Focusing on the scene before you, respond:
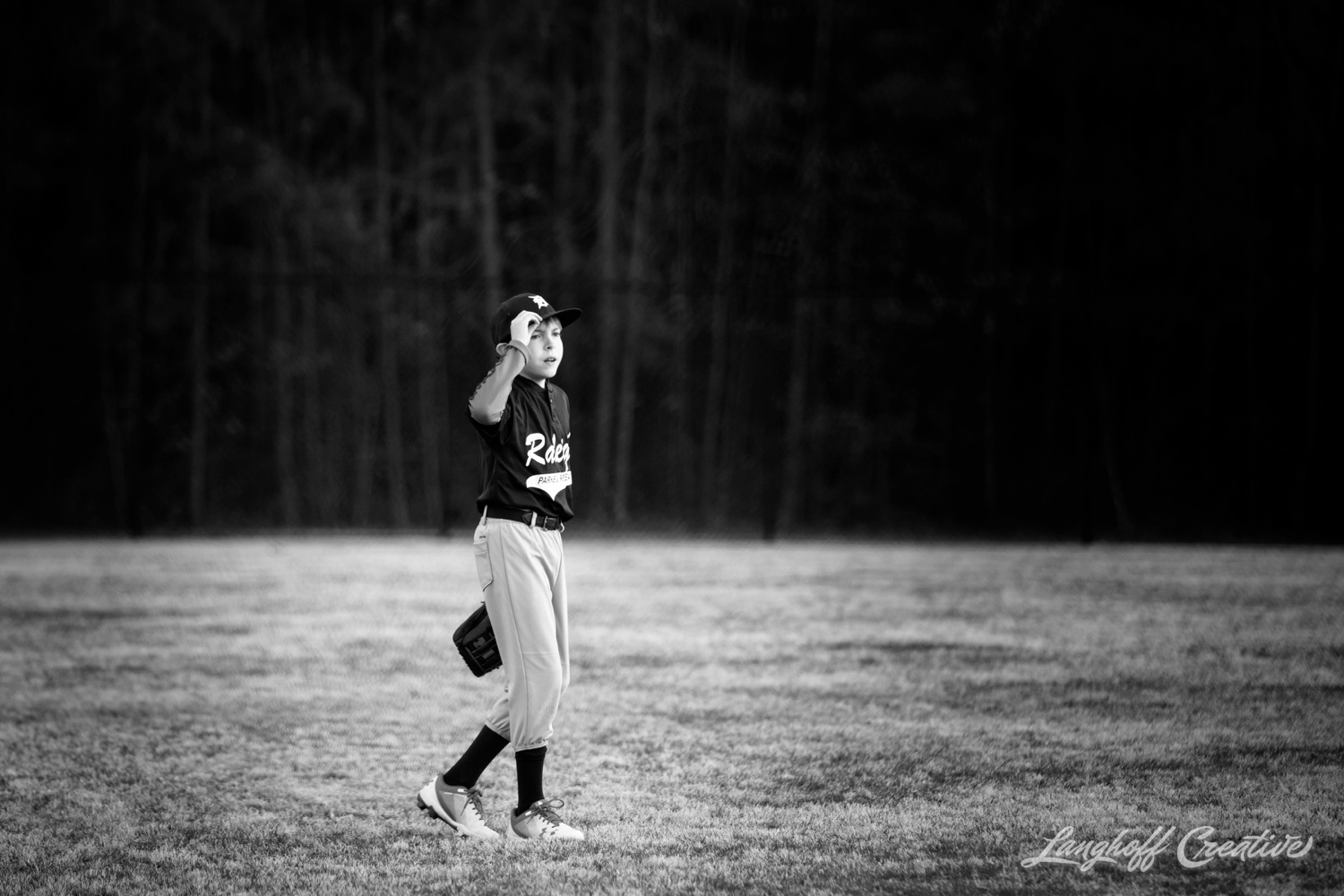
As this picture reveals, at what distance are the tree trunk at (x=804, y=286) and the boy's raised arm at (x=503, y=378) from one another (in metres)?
16.7

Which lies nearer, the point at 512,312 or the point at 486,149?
the point at 512,312

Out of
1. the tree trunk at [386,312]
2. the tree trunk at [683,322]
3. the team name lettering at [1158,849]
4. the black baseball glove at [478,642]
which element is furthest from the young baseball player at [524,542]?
the tree trunk at [386,312]

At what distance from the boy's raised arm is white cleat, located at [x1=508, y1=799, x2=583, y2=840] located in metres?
1.36

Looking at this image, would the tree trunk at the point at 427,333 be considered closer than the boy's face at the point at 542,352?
No

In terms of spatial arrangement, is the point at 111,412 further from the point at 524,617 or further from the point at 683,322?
the point at 524,617

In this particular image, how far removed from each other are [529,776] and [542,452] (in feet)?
3.64

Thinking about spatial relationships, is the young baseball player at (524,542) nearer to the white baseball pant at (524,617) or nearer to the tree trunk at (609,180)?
the white baseball pant at (524,617)

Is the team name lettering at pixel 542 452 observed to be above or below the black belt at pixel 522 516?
above

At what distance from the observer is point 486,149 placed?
25547 mm

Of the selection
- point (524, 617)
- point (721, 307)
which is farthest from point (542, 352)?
point (721, 307)

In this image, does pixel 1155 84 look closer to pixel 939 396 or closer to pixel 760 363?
pixel 939 396

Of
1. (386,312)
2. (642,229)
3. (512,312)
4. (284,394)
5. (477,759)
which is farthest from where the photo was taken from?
(642,229)

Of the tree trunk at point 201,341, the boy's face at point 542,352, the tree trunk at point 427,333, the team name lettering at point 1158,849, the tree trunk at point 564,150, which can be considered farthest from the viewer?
the tree trunk at point 564,150

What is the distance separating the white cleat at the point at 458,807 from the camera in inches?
187
